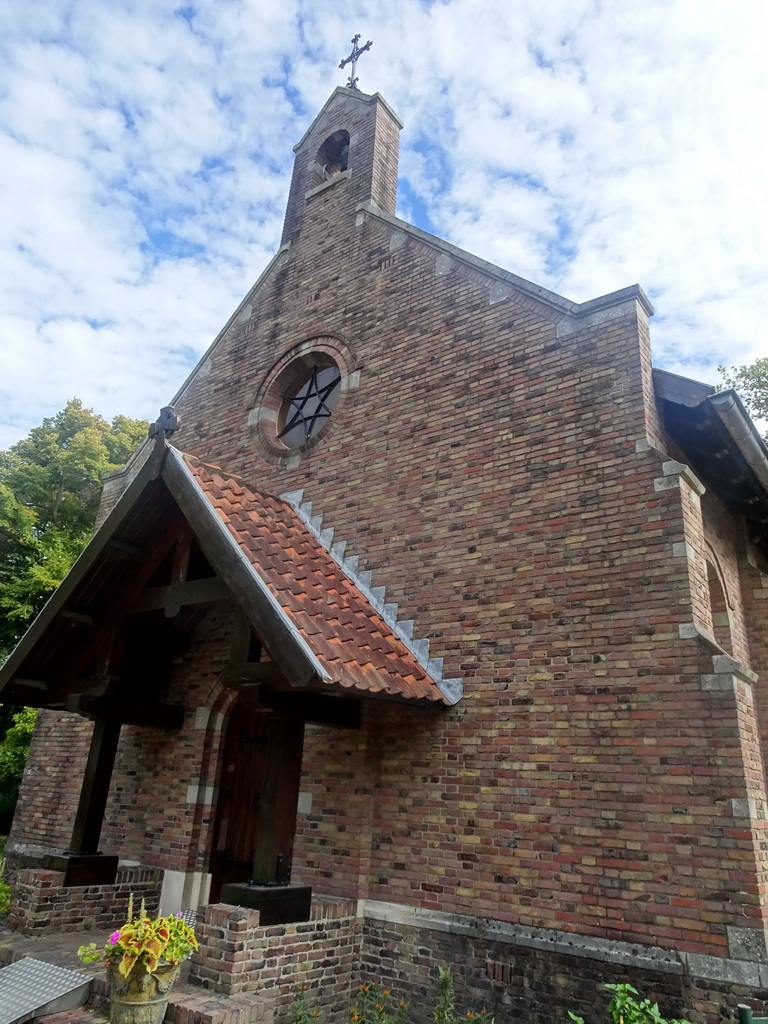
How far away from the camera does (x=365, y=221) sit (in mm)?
9688

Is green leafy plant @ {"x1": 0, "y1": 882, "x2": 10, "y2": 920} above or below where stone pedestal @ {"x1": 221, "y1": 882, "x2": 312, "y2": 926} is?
below

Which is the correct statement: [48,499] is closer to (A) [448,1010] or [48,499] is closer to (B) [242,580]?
(B) [242,580]

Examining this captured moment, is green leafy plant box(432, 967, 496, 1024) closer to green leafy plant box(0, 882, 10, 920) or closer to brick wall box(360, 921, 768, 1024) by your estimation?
brick wall box(360, 921, 768, 1024)

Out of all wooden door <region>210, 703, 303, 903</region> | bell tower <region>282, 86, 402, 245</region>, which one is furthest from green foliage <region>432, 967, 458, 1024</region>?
bell tower <region>282, 86, 402, 245</region>

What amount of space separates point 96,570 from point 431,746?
12.2ft

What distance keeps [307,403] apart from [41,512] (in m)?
16.7

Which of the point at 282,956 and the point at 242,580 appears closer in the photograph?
the point at 282,956

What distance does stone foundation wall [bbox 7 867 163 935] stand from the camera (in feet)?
21.7

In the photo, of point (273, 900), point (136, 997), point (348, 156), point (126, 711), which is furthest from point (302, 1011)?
point (348, 156)

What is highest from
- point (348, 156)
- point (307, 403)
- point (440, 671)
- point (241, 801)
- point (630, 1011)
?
point (348, 156)

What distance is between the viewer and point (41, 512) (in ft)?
74.9

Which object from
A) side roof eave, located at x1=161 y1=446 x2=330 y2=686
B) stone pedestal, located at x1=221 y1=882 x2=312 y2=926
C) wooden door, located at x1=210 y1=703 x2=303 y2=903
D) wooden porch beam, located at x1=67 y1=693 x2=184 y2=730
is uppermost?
side roof eave, located at x1=161 y1=446 x2=330 y2=686

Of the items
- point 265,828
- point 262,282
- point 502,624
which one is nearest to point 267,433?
point 262,282

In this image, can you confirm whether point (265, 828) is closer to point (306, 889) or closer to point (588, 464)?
point (306, 889)
